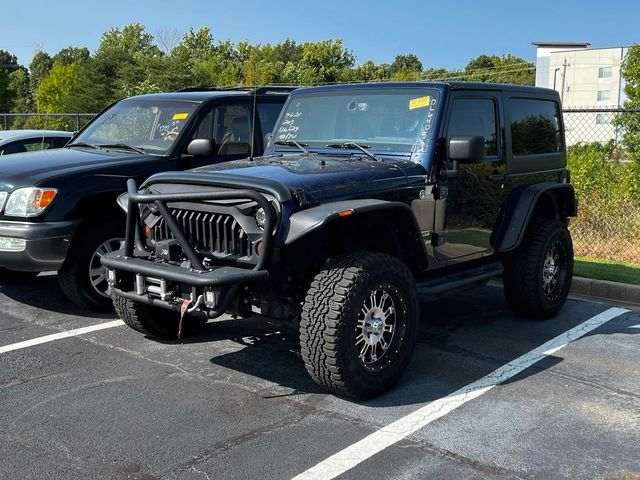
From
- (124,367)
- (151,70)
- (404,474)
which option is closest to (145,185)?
(124,367)

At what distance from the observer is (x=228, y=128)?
24.2 feet

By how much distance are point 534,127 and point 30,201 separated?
4.42 m

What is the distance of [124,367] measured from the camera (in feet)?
16.8

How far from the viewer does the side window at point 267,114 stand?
772 cm

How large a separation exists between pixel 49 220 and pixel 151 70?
29709mm

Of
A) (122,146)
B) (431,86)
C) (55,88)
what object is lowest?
(122,146)

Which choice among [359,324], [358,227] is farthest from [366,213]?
[359,324]

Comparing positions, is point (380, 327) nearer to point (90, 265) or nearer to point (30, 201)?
point (90, 265)

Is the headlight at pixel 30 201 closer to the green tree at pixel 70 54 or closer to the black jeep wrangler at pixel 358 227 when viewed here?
the black jeep wrangler at pixel 358 227

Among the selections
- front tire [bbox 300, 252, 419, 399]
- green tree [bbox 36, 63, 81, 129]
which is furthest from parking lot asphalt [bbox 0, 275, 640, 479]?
green tree [bbox 36, 63, 81, 129]

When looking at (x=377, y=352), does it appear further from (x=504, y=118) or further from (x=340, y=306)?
(x=504, y=118)

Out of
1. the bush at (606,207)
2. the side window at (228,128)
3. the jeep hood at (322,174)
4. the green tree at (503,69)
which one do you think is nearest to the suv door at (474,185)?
the jeep hood at (322,174)

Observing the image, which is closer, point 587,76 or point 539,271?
point 539,271

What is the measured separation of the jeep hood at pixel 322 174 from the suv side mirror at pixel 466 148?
27cm
